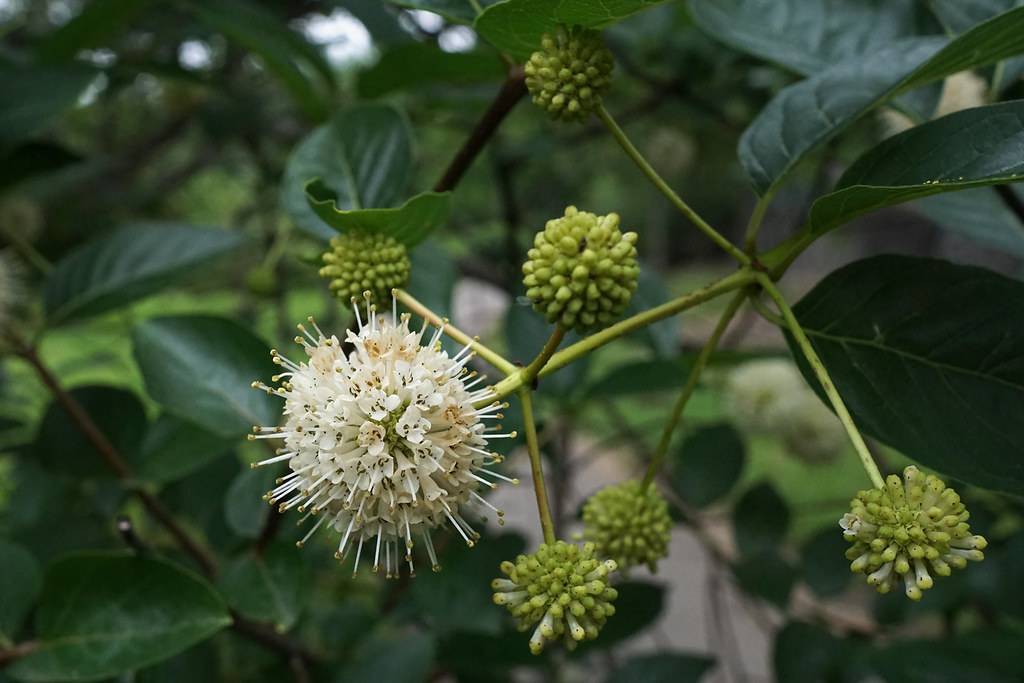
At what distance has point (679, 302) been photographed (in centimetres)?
60

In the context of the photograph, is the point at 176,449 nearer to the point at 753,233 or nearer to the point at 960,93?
the point at 753,233

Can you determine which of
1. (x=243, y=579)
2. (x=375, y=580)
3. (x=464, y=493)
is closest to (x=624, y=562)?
(x=464, y=493)

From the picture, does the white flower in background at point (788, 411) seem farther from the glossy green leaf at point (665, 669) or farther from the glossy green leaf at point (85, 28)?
the glossy green leaf at point (85, 28)

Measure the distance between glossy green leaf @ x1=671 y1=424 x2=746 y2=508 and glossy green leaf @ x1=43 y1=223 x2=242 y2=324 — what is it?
31.2 inches

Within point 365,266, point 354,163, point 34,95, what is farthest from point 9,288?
point 365,266

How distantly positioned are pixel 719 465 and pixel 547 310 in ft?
2.92

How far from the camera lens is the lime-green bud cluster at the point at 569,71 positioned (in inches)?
25.2

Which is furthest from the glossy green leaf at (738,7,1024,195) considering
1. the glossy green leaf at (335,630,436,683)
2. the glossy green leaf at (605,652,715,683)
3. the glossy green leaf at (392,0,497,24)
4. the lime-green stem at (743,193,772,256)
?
the glossy green leaf at (605,652,715,683)

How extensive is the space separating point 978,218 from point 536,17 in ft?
2.10

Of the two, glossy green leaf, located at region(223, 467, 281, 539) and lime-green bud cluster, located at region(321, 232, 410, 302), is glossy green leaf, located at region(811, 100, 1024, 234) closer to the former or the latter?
lime-green bud cluster, located at region(321, 232, 410, 302)

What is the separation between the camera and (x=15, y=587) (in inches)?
34.8

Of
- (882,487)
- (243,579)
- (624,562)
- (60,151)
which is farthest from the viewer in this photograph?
(60,151)

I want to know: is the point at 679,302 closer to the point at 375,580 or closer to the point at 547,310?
the point at 547,310

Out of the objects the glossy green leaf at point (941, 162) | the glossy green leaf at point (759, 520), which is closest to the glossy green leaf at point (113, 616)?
the glossy green leaf at point (941, 162)
